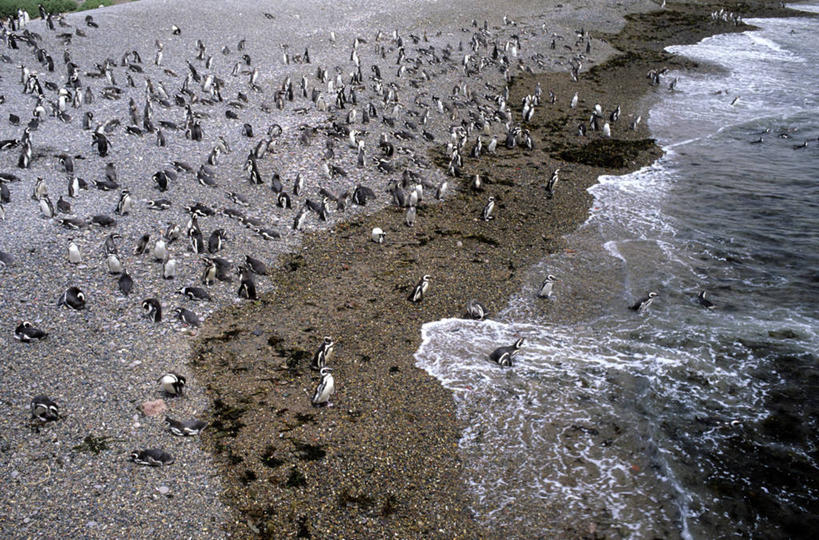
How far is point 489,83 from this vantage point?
25.0m

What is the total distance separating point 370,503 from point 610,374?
16.1 ft

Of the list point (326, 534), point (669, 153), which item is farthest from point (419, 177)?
point (326, 534)

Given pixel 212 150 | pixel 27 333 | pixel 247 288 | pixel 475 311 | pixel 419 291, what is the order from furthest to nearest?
pixel 212 150 → pixel 419 291 → pixel 475 311 → pixel 247 288 → pixel 27 333

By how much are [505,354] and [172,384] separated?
531cm

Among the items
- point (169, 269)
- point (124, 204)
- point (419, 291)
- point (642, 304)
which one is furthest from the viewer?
point (124, 204)

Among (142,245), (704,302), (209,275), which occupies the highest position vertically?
(142,245)

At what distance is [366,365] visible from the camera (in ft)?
31.4

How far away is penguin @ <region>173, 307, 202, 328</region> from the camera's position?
9.91m

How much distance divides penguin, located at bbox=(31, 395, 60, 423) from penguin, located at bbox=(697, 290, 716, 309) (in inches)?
460

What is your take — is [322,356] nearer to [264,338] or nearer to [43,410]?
[264,338]

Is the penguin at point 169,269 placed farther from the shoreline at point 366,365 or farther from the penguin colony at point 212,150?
the shoreline at point 366,365

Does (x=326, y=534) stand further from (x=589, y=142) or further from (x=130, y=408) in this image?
(x=589, y=142)

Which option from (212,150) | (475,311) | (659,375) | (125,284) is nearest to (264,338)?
(125,284)

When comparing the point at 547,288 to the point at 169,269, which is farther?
the point at 547,288
